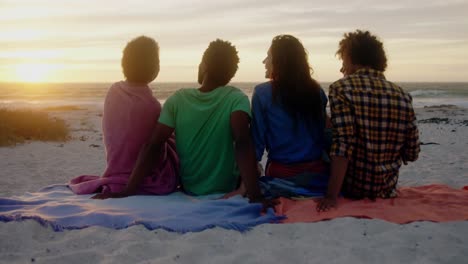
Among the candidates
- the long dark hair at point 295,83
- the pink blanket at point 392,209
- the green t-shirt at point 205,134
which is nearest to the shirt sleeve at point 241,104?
the green t-shirt at point 205,134

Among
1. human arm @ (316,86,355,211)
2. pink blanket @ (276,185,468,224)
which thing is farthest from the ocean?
human arm @ (316,86,355,211)

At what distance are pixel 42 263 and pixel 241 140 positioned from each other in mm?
1807

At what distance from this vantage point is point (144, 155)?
14.8ft

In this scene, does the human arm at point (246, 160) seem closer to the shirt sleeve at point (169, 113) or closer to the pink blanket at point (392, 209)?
the pink blanket at point (392, 209)

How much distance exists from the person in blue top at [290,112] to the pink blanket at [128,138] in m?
0.97

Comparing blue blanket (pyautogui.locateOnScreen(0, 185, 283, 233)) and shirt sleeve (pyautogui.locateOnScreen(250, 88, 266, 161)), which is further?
shirt sleeve (pyautogui.locateOnScreen(250, 88, 266, 161))

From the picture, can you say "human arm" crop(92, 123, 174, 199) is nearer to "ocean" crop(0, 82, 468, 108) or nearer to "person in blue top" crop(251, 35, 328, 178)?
"person in blue top" crop(251, 35, 328, 178)

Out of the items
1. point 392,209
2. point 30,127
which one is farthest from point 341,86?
point 30,127

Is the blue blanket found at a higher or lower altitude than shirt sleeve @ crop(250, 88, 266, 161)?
lower

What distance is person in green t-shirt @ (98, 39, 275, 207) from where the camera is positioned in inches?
176

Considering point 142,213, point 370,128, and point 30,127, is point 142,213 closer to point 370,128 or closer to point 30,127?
point 370,128

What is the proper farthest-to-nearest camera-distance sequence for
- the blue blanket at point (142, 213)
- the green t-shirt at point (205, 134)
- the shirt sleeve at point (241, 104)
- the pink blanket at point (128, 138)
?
the pink blanket at point (128, 138) → the green t-shirt at point (205, 134) → the shirt sleeve at point (241, 104) → the blue blanket at point (142, 213)

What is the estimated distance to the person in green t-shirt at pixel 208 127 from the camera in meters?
4.47

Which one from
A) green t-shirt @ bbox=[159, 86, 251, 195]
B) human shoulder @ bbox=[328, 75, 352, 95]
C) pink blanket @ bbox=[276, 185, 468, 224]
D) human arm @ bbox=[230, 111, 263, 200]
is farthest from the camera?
green t-shirt @ bbox=[159, 86, 251, 195]
